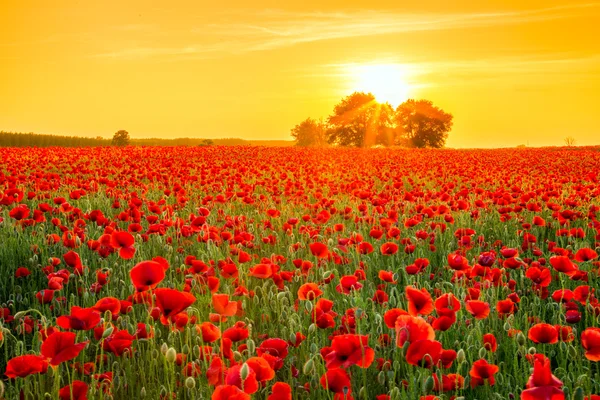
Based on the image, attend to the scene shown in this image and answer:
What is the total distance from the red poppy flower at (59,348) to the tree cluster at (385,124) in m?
59.9

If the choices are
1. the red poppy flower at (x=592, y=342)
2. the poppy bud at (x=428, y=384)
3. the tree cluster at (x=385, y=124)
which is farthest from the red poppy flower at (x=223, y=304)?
the tree cluster at (x=385, y=124)

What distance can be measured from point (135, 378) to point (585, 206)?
763cm

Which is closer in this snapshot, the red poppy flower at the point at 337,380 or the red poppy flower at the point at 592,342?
the red poppy flower at the point at 337,380

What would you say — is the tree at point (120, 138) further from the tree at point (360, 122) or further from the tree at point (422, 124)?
the tree at point (422, 124)

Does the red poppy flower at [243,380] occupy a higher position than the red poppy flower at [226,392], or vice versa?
the red poppy flower at [226,392]

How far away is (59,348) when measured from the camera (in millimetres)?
1955

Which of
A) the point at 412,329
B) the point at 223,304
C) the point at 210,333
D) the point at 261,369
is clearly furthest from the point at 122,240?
the point at 412,329

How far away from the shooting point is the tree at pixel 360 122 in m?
62.4

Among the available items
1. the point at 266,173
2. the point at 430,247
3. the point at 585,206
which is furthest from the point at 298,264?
the point at 266,173

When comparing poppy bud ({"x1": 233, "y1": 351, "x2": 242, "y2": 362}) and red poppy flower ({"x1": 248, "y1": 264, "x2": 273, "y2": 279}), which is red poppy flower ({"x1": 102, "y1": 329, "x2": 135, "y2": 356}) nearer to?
poppy bud ({"x1": 233, "y1": 351, "x2": 242, "y2": 362})

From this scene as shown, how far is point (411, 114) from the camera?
6284 centimetres

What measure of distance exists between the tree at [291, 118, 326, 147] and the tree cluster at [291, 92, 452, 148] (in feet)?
31.2

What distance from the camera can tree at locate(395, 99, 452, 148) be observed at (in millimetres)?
61781

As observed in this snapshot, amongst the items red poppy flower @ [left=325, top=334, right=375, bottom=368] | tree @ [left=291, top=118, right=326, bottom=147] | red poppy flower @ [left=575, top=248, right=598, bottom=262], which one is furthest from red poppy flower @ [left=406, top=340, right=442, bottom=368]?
tree @ [left=291, top=118, right=326, bottom=147]
